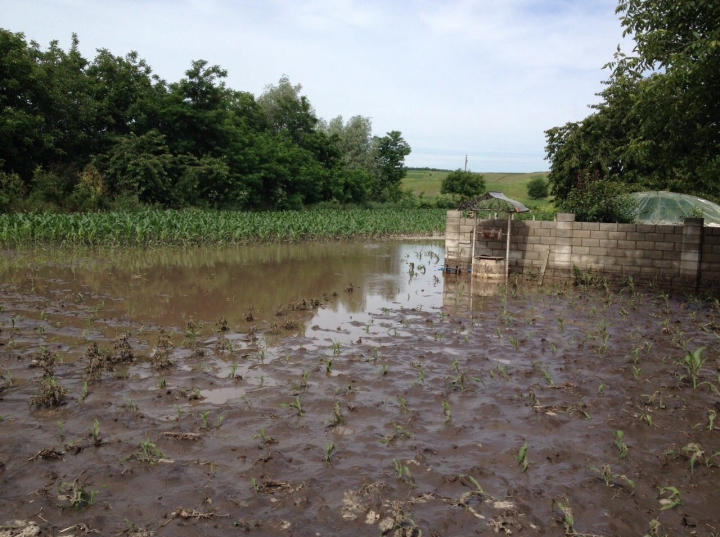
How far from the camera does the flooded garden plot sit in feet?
12.5

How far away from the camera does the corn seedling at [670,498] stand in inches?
150

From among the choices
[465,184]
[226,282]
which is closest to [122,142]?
[226,282]

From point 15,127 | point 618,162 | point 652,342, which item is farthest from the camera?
point 618,162

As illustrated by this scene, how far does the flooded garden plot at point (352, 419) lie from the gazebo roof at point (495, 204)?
4244mm

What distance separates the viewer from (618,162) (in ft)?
93.8

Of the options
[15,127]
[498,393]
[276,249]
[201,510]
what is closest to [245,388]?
[201,510]

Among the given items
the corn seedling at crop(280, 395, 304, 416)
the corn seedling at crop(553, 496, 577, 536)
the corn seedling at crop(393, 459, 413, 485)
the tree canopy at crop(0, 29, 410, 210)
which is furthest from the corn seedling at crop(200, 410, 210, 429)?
the tree canopy at crop(0, 29, 410, 210)

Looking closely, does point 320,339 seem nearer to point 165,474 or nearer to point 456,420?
point 456,420

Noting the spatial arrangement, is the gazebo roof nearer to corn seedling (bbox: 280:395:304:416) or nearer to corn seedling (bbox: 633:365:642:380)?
corn seedling (bbox: 633:365:642:380)

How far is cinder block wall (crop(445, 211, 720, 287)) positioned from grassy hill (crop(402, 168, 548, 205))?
61626 mm

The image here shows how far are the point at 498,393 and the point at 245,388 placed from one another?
9.14 ft

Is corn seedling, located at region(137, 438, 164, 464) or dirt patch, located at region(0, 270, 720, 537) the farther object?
corn seedling, located at region(137, 438, 164, 464)

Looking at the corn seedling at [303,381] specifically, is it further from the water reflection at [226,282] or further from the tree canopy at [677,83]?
the tree canopy at [677,83]

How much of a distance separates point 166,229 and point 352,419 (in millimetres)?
16605
